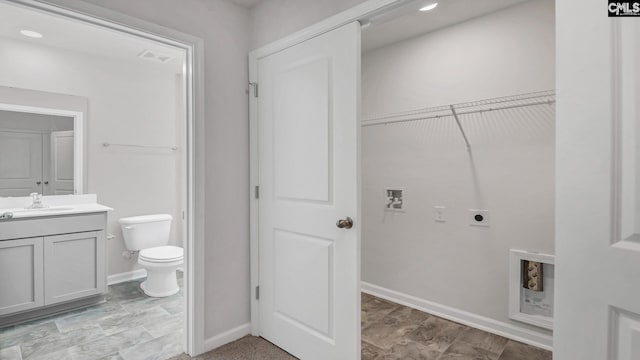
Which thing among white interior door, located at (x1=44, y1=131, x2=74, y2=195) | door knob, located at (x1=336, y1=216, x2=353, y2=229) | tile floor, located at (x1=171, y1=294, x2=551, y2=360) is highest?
white interior door, located at (x1=44, y1=131, x2=74, y2=195)

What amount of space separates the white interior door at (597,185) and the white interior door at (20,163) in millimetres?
3928

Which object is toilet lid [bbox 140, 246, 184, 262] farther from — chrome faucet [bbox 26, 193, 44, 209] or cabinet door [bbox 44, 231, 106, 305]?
chrome faucet [bbox 26, 193, 44, 209]

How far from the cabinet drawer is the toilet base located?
0.64 m

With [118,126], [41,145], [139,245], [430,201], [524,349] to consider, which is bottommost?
[524,349]

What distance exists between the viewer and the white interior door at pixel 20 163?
2912 mm

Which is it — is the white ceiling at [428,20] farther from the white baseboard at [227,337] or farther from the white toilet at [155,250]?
the white toilet at [155,250]

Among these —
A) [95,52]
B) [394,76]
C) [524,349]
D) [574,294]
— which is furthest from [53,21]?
[524,349]

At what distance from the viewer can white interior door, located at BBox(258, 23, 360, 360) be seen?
5.77 ft

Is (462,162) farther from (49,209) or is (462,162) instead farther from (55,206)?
(55,206)

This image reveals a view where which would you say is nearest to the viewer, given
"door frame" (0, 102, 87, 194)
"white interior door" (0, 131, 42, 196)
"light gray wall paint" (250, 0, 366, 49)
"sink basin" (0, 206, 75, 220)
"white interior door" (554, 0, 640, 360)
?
"white interior door" (554, 0, 640, 360)

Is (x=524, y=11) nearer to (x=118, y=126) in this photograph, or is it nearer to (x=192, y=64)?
(x=192, y=64)

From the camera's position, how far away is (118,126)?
11.5ft

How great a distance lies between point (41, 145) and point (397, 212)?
3402 millimetres

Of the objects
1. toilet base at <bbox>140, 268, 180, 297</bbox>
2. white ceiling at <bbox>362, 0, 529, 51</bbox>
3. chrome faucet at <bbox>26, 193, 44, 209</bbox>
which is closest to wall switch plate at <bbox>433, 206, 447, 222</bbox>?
white ceiling at <bbox>362, 0, 529, 51</bbox>
